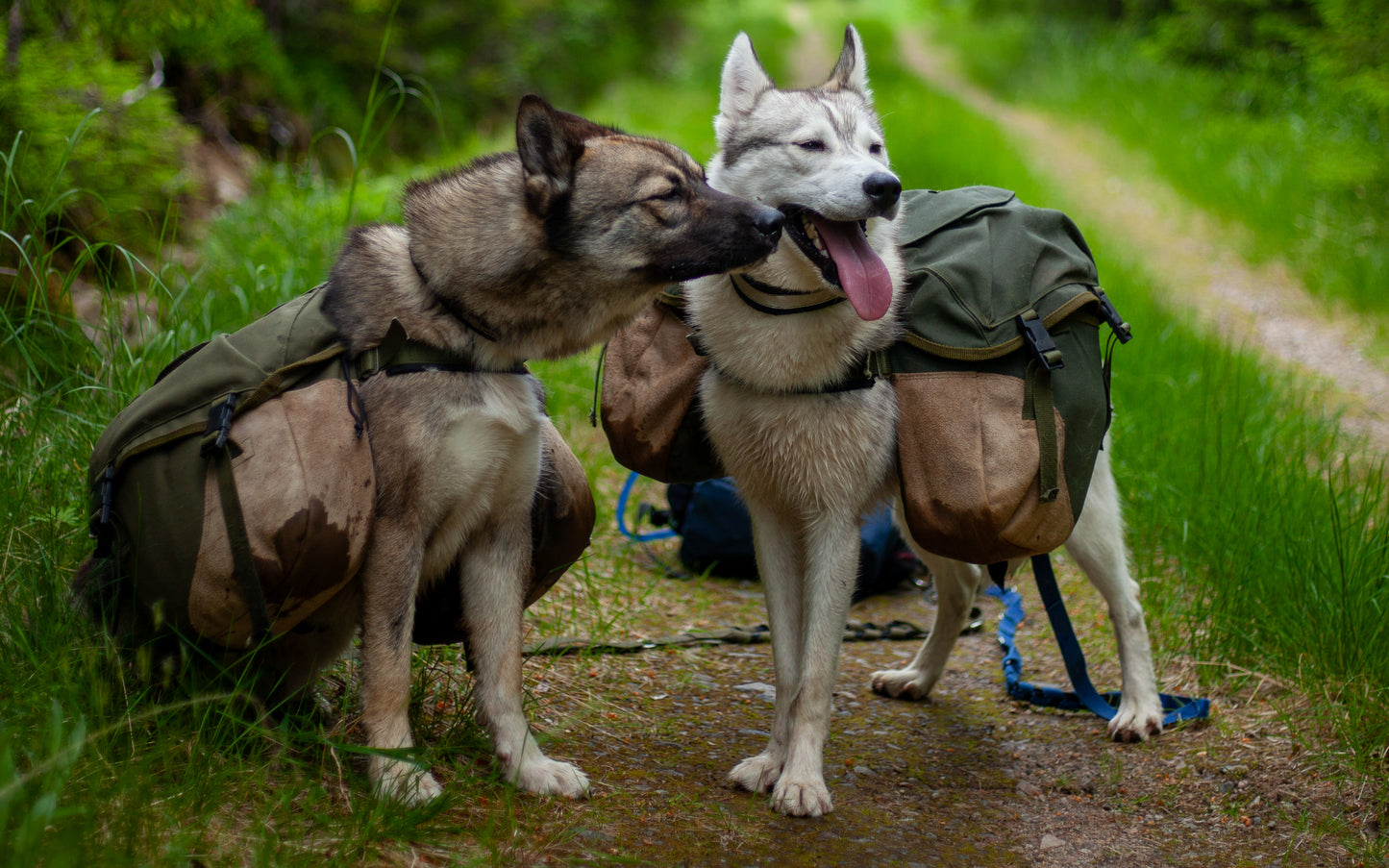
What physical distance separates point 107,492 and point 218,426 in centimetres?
29

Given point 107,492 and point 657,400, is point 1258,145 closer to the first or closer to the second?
point 657,400

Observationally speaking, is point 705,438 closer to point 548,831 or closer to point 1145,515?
point 548,831

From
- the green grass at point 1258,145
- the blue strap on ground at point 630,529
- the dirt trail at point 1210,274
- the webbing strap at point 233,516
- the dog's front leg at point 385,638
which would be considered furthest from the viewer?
the green grass at point 1258,145

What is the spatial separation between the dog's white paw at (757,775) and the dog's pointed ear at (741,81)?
5.83 feet

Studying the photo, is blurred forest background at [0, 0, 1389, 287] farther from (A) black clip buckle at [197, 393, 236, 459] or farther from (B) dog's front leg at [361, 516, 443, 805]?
(B) dog's front leg at [361, 516, 443, 805]

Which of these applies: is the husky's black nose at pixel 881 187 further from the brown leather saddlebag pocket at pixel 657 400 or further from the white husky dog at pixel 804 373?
the brown leather saddlebag pocket at pixel 657 400

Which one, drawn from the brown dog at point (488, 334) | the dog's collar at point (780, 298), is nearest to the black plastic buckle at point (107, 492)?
the brown dog at point (488, 334)

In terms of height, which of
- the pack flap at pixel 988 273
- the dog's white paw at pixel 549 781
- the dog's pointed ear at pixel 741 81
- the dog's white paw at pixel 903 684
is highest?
the dog's pointed ear at pixel 741 81

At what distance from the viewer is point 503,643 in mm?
2361

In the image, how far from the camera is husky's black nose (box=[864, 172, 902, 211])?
8.17 feet

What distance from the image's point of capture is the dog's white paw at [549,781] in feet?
7.44

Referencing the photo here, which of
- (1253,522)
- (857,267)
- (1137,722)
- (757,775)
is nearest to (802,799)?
(757,775)

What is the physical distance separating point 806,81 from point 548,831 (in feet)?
47.8

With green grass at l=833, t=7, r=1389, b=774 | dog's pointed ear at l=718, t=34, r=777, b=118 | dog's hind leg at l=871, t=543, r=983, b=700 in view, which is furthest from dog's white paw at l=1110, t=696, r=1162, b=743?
dog's pointed ear at l=718, t=34, r=777, b=118
